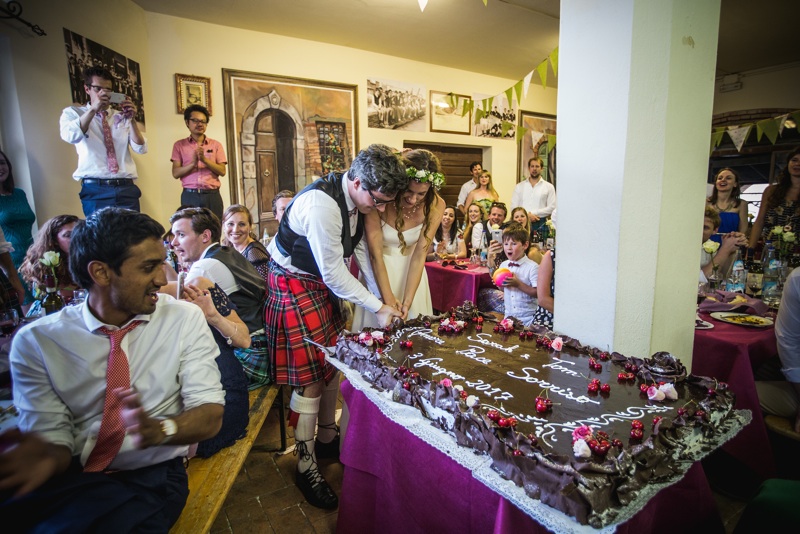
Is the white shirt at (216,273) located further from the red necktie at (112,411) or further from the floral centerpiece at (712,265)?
the floral centerpiece at (712,265)

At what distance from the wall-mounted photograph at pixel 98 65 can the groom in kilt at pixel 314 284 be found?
11.5 feet

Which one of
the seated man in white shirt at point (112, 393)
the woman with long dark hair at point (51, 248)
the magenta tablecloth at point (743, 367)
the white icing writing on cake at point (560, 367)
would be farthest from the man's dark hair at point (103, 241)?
the magenta tablecloth at point (743, 367)

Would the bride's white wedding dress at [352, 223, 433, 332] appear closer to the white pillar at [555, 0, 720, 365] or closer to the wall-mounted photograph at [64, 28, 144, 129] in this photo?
the white pillar at [555, 0, 720, 365]

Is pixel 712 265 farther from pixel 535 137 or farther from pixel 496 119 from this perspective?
pixel 535 137

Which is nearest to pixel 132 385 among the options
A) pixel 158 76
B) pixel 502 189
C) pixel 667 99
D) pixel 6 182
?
pixel 667 99

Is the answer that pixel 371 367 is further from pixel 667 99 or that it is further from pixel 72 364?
pixel 667 99

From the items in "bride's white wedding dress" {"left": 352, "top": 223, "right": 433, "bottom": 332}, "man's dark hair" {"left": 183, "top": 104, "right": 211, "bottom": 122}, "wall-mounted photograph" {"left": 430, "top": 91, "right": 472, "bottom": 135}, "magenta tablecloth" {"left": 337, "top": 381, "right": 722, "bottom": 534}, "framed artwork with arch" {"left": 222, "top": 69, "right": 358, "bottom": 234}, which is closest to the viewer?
"magenta tablecloth" {"left": 337, "top": 381, "right": 722, "bottom": 534}

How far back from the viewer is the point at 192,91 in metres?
5.64

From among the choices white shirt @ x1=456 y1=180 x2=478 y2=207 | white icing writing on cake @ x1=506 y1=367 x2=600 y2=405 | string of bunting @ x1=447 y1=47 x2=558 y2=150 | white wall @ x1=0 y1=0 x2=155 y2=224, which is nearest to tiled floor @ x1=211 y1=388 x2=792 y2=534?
white icing writing on cake @ x1=506 y1=367 x2=600 y2=405

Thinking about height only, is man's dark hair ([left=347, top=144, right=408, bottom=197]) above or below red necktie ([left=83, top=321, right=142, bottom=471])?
above

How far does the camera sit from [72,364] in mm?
1312

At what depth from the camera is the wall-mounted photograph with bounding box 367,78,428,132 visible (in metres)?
7.05

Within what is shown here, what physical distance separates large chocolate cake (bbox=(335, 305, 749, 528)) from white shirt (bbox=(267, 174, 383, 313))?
1.13 ft

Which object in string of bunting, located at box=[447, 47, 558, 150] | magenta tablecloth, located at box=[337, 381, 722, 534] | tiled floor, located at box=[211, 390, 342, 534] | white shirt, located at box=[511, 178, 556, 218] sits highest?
string of bunting, located at box=[447, 47, 558, 150]
